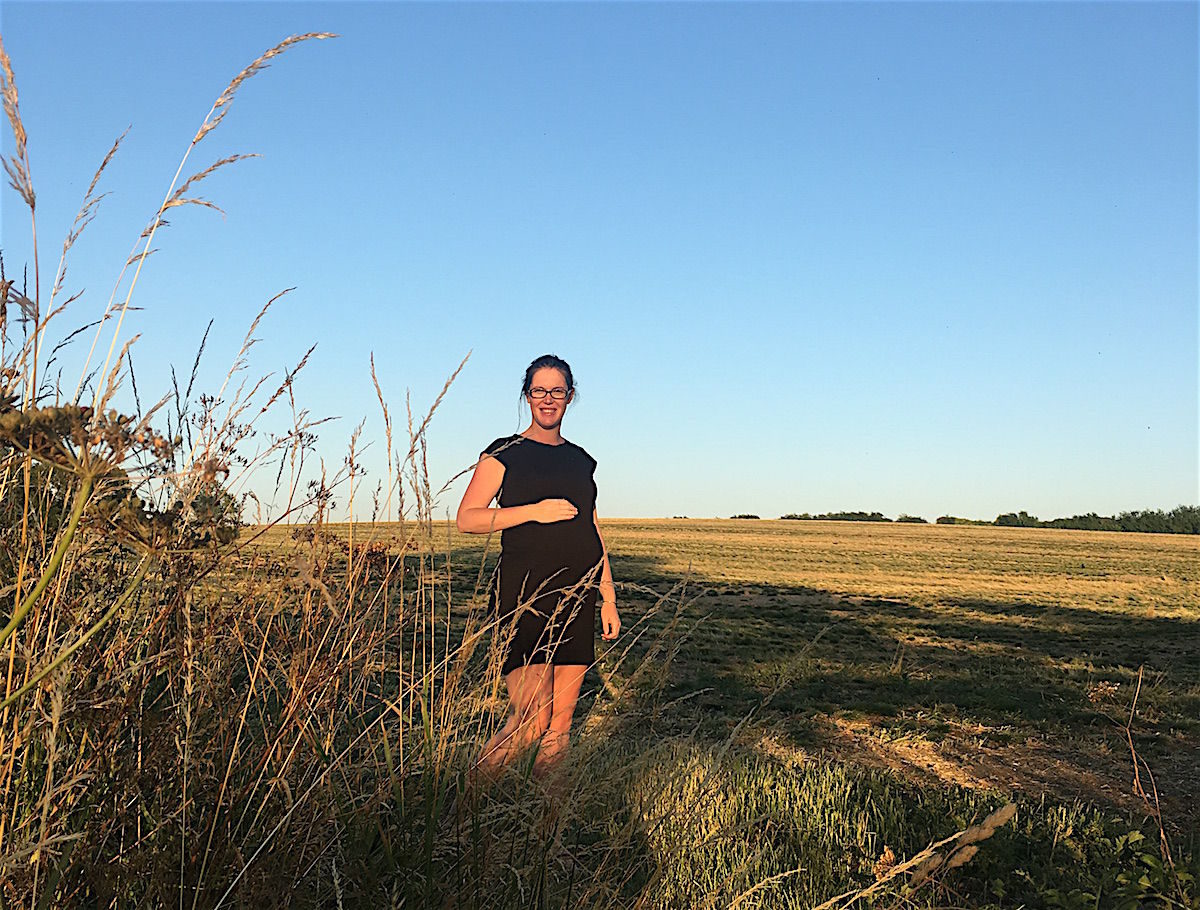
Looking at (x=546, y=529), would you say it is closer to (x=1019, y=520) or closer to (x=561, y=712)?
(x=561, y=712)

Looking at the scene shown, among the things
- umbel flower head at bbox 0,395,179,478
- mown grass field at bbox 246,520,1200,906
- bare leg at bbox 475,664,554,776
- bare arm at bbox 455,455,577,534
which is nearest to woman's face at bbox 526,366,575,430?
bare arm at bbox 455,455,577,534

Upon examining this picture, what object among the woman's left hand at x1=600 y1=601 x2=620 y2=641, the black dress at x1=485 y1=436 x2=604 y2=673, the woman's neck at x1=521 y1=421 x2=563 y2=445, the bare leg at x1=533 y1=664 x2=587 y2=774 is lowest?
the bare leg at x1=533 y1=664 x2=587 y2=774

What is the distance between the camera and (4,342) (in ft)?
5.18

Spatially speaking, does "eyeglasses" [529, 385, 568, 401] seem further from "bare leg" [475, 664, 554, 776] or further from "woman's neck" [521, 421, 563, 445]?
"bare leg" [475, 664, 554, 776]

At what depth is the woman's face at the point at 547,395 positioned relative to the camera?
12.8ft

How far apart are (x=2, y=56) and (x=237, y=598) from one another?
1.35 meters

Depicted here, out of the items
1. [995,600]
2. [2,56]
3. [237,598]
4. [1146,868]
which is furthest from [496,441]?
[995,600]

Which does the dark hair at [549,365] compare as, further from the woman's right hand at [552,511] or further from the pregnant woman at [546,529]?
the woman's right hand at [552,511]

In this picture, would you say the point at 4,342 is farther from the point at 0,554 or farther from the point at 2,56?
the point at 0,554

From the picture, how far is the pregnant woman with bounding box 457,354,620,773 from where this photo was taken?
138 inches

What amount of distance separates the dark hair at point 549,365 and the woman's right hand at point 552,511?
61 centimetres

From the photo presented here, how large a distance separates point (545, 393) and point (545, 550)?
685 mm

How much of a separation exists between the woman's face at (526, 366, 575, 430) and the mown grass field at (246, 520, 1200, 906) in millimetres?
629

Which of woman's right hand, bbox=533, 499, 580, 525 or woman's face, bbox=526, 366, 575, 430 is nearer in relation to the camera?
woman's right hand, bbox=533, 499, 580, 525
